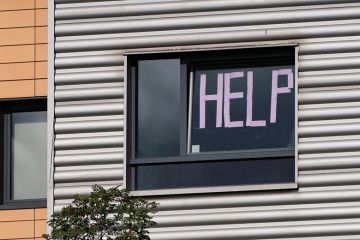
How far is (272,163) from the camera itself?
1797 centimetres

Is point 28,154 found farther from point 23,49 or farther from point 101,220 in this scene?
point 101,220

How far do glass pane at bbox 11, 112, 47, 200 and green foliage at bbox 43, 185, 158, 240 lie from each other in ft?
10.9

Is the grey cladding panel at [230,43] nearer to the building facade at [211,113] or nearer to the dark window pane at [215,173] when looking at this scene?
the building facade at [211,113]

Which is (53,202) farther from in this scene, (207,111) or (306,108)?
(306,108)

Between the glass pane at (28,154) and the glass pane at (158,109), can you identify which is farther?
the glass pane at (28,154)

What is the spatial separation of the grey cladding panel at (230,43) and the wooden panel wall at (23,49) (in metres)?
0.49

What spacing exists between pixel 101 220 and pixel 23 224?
319 centimetres

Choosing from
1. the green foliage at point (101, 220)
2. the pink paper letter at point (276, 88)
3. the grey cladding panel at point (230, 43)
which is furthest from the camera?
the pink paper letter at point (276, 88)

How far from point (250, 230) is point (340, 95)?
2.01 metres

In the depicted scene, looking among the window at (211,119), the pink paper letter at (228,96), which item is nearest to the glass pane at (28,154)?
the window at (211,119)

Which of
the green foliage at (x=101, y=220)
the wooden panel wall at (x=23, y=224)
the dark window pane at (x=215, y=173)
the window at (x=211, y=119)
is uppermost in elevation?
the window at (x=211, y=119)

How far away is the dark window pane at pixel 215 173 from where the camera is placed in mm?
17938

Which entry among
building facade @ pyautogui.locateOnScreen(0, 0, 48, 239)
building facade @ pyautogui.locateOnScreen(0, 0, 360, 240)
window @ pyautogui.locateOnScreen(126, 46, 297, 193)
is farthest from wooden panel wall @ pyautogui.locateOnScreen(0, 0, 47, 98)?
window @ pyautogui.locateOnScreen(126, 46, 297, 193)

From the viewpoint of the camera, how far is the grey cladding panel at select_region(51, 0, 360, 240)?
57.7ft
